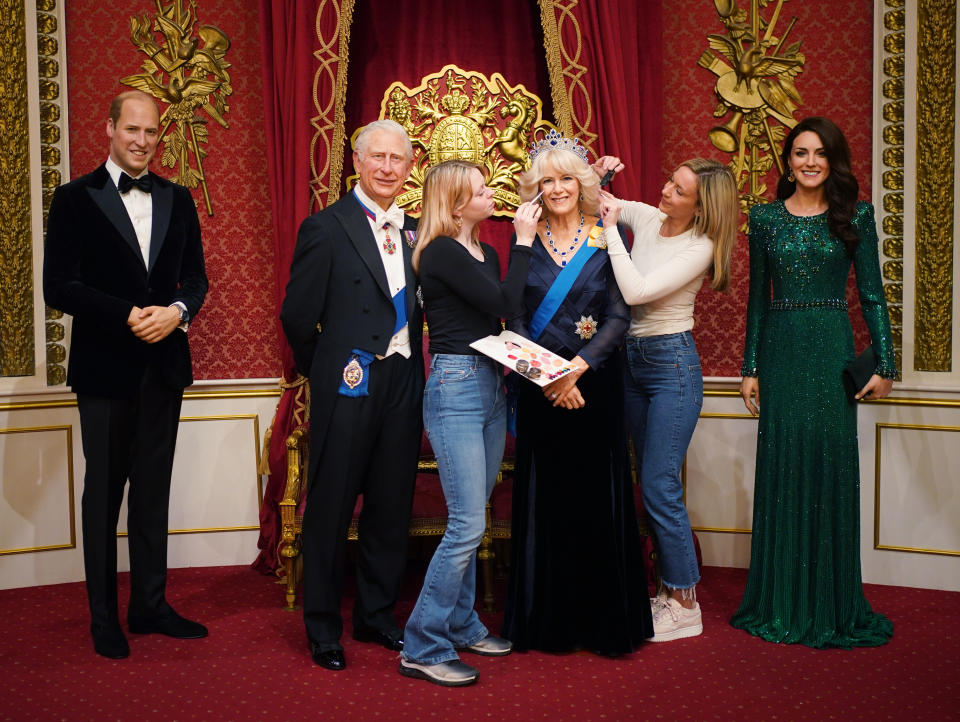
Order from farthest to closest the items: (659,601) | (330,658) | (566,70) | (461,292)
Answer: (566,70), (659,601), (330,658), (461,292)

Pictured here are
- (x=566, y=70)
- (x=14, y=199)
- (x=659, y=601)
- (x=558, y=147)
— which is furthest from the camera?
(x=566, y=70)

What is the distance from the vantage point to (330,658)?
300 centimetres

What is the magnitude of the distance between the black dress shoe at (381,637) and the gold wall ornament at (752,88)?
2453 mm

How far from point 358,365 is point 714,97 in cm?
227

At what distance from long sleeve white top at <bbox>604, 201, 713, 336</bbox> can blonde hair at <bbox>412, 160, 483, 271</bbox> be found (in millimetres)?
546

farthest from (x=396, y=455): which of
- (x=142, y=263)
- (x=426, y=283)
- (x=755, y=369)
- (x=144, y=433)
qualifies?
(x=755, y=369)

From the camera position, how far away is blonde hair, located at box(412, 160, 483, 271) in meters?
2.87

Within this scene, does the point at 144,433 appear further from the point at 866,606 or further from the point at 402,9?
the point at 866,606

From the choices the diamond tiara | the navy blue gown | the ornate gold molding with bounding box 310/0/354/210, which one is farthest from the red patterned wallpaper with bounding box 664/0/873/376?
the ornate gold molding with bounding box 310/0/354/210

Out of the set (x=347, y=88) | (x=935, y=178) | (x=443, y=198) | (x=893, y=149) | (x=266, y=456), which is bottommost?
A: (x=266, y=456)

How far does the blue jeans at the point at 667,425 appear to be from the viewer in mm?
3217

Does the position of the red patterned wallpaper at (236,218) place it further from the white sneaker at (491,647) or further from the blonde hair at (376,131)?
the white sneaker at (491,647)

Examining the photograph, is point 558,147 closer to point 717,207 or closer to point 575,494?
point 717,207

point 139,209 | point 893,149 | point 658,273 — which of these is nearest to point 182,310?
point 139,209
